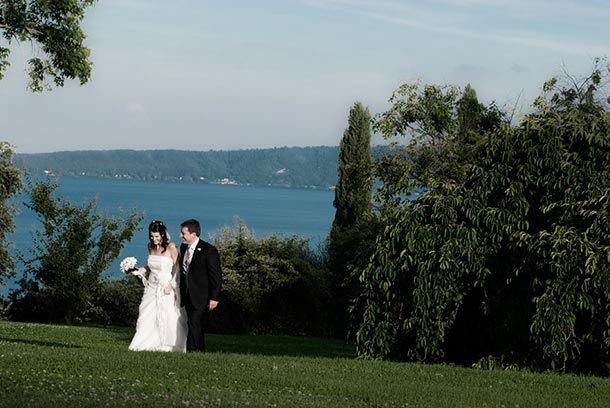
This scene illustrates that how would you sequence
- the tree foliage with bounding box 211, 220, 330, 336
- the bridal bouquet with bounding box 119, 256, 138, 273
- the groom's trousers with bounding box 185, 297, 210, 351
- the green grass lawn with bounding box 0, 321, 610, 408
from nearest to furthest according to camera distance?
the green grass lawn with bounding box 0, 321, 610, 408 → the groom's trousers with bounding box 185, 297, 210, 351 → the bridal bouquet with bounding box 119, 256, 138, 273 → the tree foliage with bounding box 211, 220, 330, 336

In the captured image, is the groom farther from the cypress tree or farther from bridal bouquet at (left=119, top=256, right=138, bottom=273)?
the cypress tree

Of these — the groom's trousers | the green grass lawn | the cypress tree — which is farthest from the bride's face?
the cypress tree

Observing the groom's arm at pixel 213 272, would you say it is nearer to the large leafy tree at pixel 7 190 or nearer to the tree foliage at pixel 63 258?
the large leafy tree at pixel 7 190

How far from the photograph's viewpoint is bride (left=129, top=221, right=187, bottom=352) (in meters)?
14.9

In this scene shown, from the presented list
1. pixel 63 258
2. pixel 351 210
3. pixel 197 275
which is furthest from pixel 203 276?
pixel 351 210

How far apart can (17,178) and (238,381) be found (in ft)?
64.3

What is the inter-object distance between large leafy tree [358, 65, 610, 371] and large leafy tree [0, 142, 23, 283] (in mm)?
16578

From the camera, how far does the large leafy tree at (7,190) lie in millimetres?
29188

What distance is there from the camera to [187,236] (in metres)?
14.6

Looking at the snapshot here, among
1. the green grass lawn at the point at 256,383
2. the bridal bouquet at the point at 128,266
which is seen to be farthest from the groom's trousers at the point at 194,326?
the green grass lawn at the point at 256,383

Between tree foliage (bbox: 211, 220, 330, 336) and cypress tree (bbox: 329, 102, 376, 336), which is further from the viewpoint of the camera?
tree foliage (bbox: 211, 220, 330, 336)

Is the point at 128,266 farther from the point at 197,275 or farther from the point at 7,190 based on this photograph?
the point at 7,190

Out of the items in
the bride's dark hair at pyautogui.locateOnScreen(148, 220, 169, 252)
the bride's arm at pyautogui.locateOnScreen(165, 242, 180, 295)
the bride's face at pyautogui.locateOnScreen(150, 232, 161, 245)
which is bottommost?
the bride's arm at pyautogui.locateOnScreen(165, 242, 180, 295)

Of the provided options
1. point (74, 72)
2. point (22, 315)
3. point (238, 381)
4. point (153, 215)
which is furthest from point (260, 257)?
point (153, 215)
